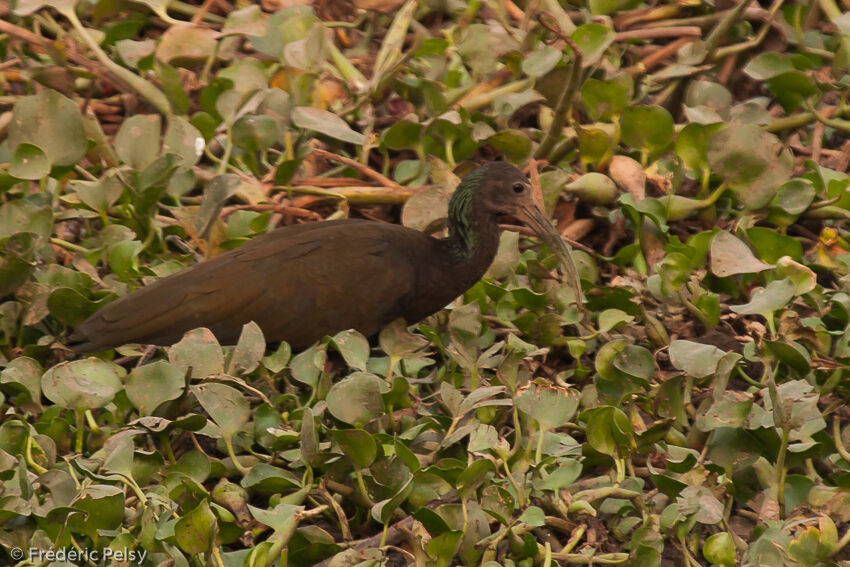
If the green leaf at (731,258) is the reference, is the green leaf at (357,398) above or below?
below

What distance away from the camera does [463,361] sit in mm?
4137

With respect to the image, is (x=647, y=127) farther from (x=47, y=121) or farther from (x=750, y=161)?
(x=47, y=121)

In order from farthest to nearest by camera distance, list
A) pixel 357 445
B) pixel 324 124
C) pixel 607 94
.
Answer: pixel 607 94 < pixel 324 124 < pixel 357 445

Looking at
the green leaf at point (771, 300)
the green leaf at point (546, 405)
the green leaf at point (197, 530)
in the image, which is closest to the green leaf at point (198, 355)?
the green leaf at point (197, 530)

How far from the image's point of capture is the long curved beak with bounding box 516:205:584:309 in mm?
4512

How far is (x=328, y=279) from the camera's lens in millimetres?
4387

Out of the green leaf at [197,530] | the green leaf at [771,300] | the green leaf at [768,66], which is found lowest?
the green leaf at [197,530]

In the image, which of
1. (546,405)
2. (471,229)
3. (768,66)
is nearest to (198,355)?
(546,405)

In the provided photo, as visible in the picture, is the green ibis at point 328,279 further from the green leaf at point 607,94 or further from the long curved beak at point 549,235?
the green leaf at point 607,94

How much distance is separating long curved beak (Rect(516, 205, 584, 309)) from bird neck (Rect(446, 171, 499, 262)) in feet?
0.39

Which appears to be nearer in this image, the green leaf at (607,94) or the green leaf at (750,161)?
the green leaf at (750,161)

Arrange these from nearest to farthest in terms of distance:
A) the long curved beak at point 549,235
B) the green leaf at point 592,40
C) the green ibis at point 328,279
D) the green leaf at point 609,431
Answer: the green leaf at point 609,431 → the green ibis at point 328,279 → the long curved beak at point 549,235 → the green leaf at point 592,40

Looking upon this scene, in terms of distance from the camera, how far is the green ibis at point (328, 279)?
420 cm

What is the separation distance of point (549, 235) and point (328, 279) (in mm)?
780
